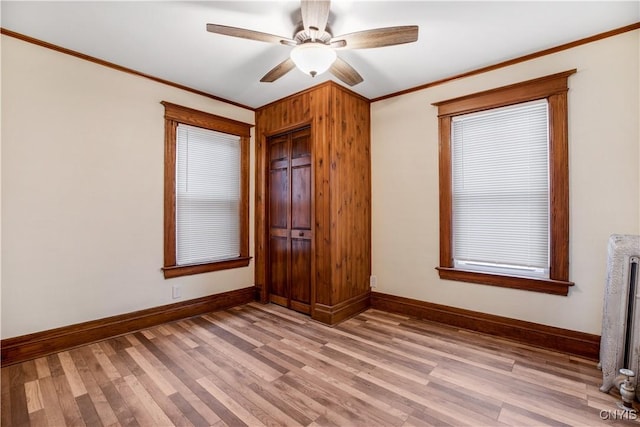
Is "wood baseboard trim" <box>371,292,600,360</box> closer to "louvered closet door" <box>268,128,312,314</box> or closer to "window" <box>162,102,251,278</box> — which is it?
"louvered closet door" <box>268,128,312,314</box>

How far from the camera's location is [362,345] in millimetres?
2686

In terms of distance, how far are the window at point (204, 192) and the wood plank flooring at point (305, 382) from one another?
3.12 ft

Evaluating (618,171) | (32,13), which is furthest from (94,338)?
(618,171)

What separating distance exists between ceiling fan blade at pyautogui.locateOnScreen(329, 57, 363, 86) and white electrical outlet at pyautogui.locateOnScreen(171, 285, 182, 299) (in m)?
2.81

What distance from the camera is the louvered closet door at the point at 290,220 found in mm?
3535

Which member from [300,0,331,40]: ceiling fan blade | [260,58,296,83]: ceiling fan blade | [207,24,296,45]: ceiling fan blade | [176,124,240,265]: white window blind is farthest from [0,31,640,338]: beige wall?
[300,0,331,40]: ceiling fan blade

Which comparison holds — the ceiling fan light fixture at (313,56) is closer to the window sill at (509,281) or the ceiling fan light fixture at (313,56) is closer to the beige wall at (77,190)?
the beige wall at (77,190)

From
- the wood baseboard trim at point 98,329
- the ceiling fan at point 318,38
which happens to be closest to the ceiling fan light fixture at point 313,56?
the ceiling fan at point 318,38

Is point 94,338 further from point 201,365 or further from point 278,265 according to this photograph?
point 278,265

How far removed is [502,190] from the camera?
2.86 m

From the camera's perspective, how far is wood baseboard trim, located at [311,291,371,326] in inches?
125

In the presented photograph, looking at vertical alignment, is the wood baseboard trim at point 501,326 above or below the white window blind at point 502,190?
below

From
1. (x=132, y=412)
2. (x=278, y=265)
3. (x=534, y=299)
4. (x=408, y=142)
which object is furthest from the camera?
(x=278, y=265)

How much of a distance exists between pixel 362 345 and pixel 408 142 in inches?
90.9
